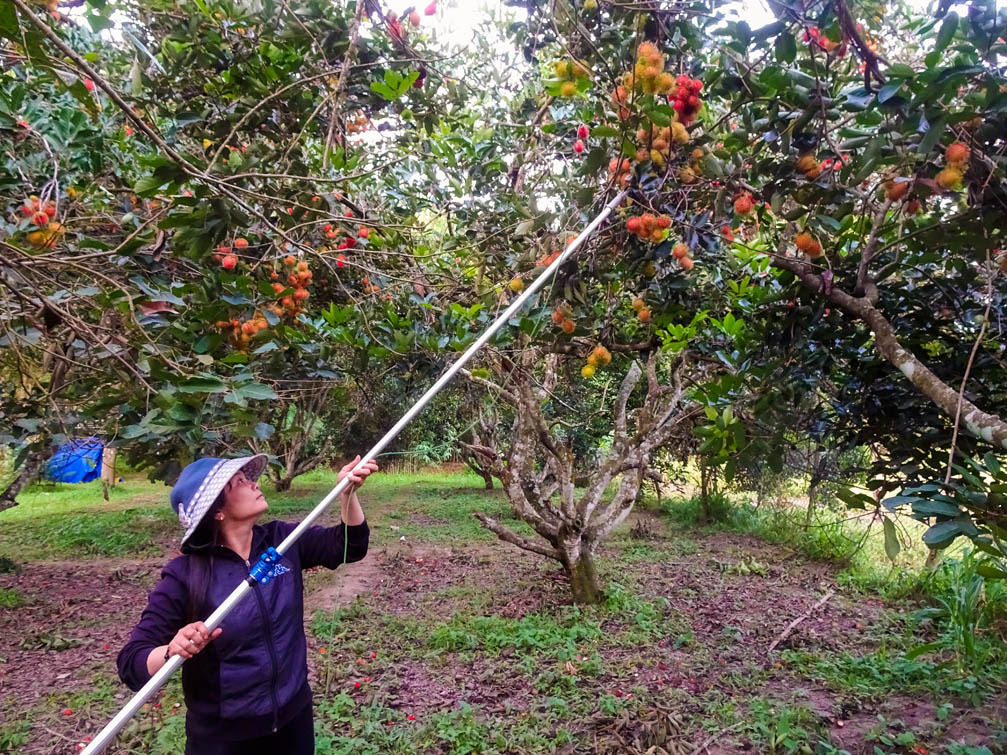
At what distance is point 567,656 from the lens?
10.8ft

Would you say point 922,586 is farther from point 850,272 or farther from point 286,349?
point 286,349

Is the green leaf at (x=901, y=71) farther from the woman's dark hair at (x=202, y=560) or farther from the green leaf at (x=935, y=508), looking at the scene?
the woman's dark hair at (x=202, y=560)

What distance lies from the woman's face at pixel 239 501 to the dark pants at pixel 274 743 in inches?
19.6

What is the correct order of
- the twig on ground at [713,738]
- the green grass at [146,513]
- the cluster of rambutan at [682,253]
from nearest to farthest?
the cluster of rambutan at [682,253] < the twig on ground at [713,738] < the green grass at [146,513]

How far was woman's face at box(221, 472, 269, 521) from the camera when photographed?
4.80ft

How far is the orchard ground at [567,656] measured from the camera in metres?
2.56

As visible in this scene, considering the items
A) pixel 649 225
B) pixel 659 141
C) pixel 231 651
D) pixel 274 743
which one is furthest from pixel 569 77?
pixel 274 743

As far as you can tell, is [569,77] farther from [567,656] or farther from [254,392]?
[567,656]

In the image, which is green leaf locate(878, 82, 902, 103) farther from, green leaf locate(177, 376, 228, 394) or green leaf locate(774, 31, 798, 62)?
green leaf locate(177, 376, 228, 394)

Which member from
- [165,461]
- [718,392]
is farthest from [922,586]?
[165,461]

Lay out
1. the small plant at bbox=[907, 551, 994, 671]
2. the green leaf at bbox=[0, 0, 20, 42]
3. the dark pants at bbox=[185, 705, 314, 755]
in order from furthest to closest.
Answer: the small plant at bbox=[907, 551, 994, 671], the dark pants at bbox=[185, 705, 314, 755], the green leaf at bbox=[0, 0, 20, 42]

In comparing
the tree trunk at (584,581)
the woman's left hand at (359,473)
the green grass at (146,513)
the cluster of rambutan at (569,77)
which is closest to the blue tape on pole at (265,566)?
the woman's left hand at (359,473)

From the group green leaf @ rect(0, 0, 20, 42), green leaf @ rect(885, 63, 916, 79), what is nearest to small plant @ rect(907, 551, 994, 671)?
green leaf @ rect(885, 63, 916, 79)

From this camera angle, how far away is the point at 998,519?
1.30 meters
